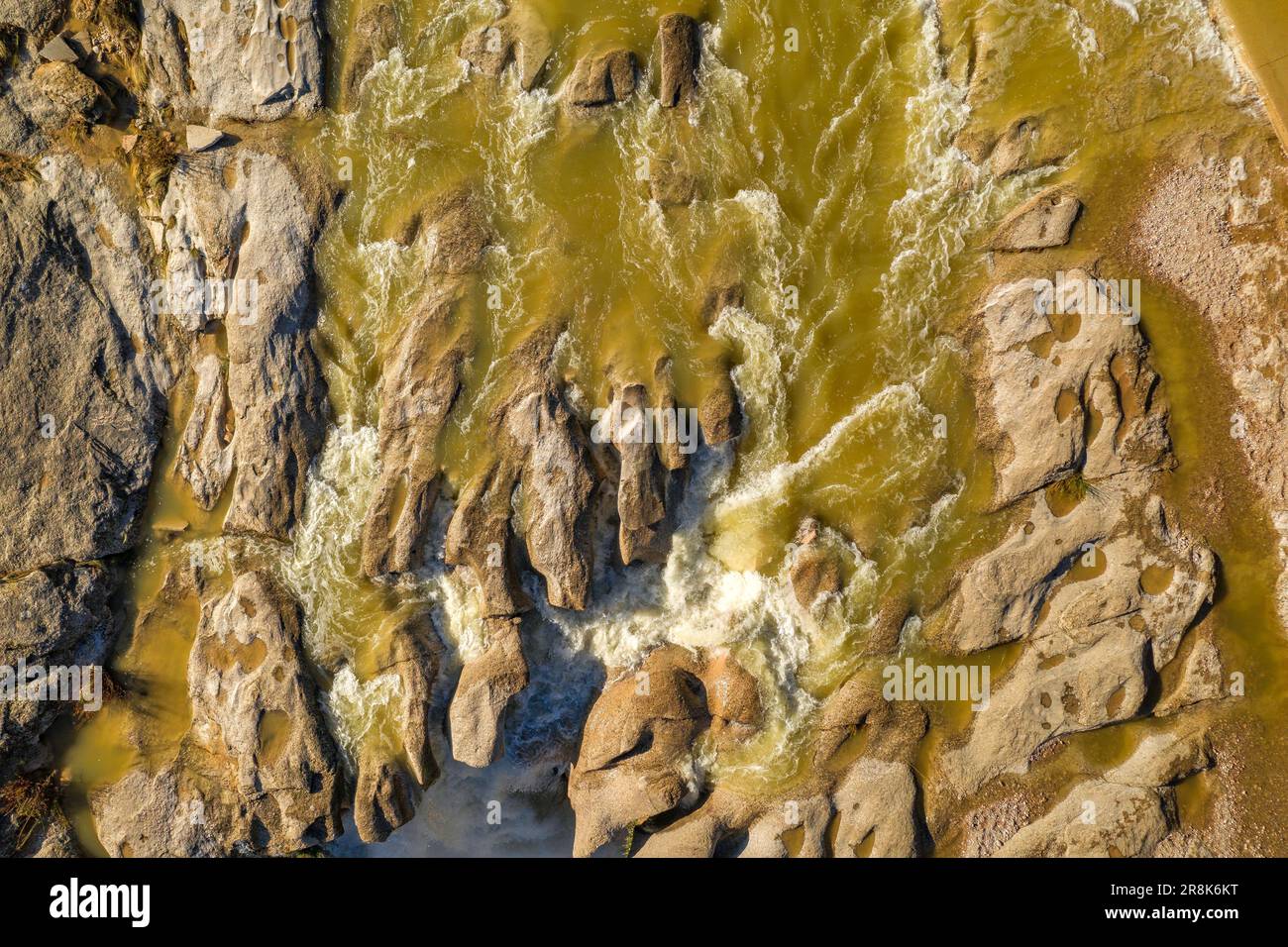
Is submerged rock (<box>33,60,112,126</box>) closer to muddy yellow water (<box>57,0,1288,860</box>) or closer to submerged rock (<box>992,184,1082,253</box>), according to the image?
muddy yellow water (<box>57,0,1288,860</box>)

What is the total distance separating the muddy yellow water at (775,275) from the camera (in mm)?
16688

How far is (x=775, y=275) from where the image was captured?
17062mm

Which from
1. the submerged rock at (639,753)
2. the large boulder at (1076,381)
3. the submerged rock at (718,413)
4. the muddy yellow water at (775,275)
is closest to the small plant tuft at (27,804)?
the muddy yellow water at (775,275)

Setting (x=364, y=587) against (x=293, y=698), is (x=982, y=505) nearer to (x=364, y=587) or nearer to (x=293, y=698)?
(x=364, y=587)

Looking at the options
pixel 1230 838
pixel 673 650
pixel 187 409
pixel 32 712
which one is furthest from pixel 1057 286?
pixel 32 712

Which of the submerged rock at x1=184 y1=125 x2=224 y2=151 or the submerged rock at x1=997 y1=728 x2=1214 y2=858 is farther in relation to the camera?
the submerged rock at x1=184 y1=125 x2=224 y2=151

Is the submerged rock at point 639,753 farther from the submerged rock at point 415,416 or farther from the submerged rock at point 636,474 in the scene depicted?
the submerged rock at point 415,416

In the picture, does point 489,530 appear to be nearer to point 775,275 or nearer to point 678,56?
point 775,275

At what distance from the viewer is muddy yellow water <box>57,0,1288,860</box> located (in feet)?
54.7

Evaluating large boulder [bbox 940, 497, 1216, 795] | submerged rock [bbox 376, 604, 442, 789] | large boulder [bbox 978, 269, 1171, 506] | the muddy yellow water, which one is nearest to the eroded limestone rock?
the muddy yellow water

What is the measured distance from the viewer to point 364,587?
17.4m
